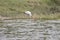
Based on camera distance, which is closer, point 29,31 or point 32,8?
point 29,31

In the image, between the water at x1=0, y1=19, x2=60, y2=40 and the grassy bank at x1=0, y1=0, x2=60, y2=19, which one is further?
the grassy bank at x1=0, y1=0, x2=60, y2=19

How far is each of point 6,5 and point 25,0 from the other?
1.65 metres

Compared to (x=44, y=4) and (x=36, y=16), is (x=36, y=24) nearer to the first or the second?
(x=36, y=16)

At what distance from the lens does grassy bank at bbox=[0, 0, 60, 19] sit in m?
15.2

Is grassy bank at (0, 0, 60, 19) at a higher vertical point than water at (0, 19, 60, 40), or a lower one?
higher

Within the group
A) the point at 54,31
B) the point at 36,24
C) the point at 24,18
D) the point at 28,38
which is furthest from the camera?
the point at 24,18

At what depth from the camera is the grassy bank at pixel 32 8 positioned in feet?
49.9

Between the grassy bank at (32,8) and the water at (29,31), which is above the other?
the grassy bank at (32,8)

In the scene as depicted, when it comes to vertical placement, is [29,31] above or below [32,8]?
below

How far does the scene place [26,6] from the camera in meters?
16.5

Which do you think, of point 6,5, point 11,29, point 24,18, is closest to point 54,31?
point 11,29

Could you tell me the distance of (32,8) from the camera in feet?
53.7

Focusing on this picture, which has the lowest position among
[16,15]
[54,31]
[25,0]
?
[54,31]

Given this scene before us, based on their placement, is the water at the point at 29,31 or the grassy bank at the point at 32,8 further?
the grassy bank at the point at 32,8
